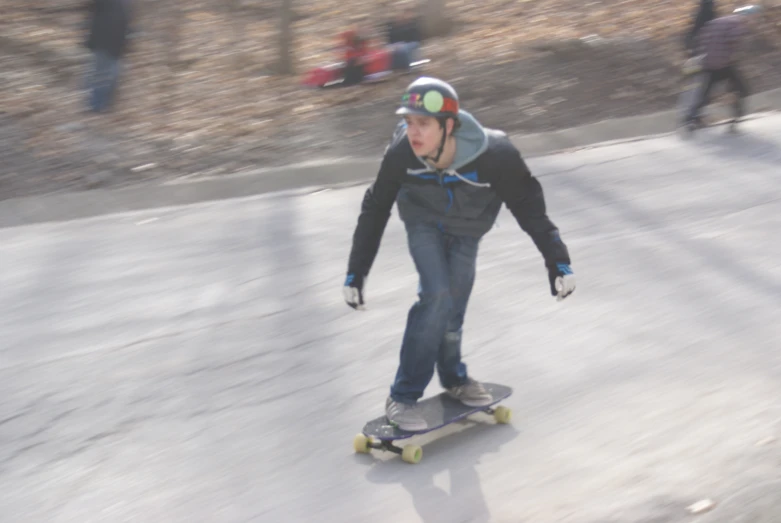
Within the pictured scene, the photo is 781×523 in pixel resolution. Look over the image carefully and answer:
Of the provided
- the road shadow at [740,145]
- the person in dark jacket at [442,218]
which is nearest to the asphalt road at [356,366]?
the person in dark jacket at [442,218]

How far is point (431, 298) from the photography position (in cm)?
482

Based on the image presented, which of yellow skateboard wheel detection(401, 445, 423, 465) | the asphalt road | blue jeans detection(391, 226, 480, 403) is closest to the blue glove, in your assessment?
blue jeans detection(391, 226, 480, 403)

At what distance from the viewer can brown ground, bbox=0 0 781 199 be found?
1136cm

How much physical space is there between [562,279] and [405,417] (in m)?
1.00

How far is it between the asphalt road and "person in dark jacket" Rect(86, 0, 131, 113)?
349cm

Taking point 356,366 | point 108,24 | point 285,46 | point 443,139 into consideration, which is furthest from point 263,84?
point 443,139

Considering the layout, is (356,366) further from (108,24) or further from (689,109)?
(689,109)

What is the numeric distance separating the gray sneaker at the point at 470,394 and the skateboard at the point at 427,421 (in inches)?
0.9

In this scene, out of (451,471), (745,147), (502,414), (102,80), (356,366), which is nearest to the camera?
(451,471)

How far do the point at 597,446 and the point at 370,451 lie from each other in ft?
3.74

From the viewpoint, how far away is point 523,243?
28.5 ft

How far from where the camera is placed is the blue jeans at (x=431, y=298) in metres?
4.85

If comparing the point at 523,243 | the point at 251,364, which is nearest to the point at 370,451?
the point at 251,364

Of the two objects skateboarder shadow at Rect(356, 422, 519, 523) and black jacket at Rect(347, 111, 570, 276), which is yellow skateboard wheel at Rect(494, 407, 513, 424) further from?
black jacket at Rect(347, 111, 570, 276)
